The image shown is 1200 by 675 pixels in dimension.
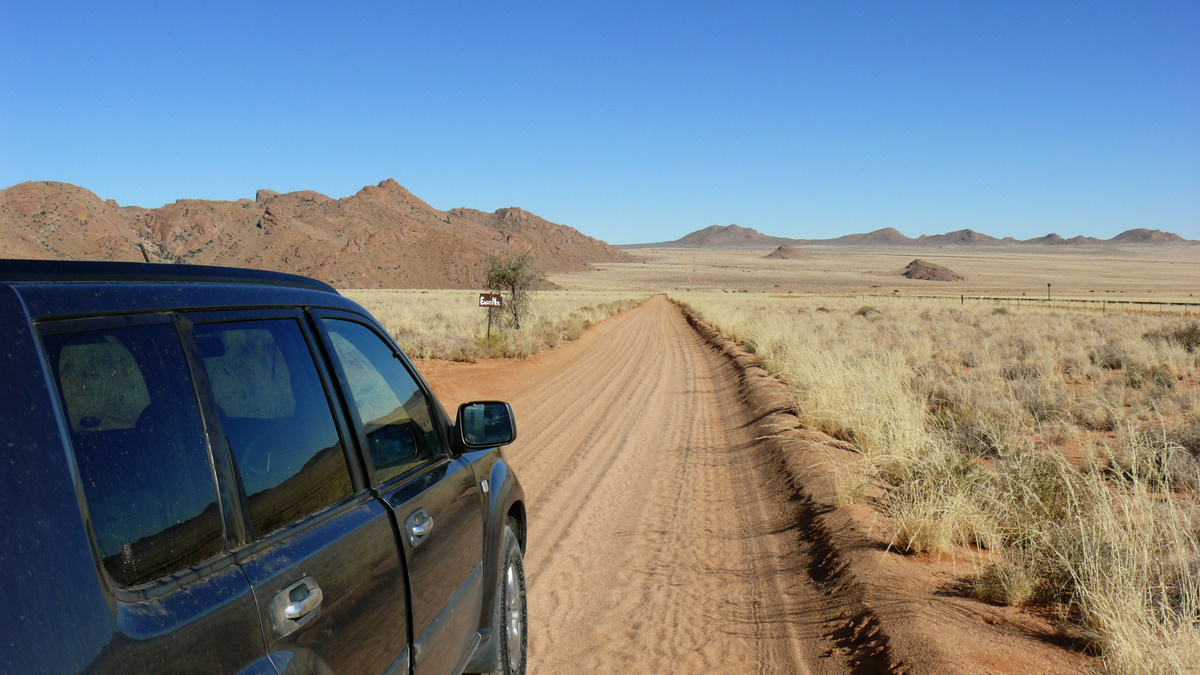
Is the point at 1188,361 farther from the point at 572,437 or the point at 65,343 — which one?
the point at 65,343

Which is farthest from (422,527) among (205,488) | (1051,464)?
(1051,464)

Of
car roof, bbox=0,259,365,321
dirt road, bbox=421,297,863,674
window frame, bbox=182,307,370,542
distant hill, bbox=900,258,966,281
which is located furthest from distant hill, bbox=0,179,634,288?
car roof, bbox=0,259,365,321

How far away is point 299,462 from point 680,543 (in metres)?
4.52

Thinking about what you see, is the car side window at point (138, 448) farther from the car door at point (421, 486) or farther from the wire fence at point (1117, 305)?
the wire fence at point (1117, 305)

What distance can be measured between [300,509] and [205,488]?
0.37 m

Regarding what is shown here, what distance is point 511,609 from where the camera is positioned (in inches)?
142

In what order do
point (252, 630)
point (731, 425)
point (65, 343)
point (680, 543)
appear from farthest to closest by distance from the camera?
point (731, 425) → point (680, 543) → point (252, 630) → point (65, 343)

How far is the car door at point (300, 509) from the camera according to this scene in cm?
160

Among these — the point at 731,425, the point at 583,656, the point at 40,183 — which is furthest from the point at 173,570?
the point at 40,183

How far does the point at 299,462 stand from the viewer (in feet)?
6.37

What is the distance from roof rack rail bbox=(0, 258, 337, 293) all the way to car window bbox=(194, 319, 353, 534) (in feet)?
0.40

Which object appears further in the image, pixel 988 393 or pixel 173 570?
pixel 988 393

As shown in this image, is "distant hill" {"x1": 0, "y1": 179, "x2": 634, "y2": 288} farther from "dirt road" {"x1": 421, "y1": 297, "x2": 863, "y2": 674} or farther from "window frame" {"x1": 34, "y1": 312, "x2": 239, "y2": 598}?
"window frame" {"x1": 34, "y1": 312, "x2": 239, "y2": 598}

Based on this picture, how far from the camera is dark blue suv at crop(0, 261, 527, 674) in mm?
1134
